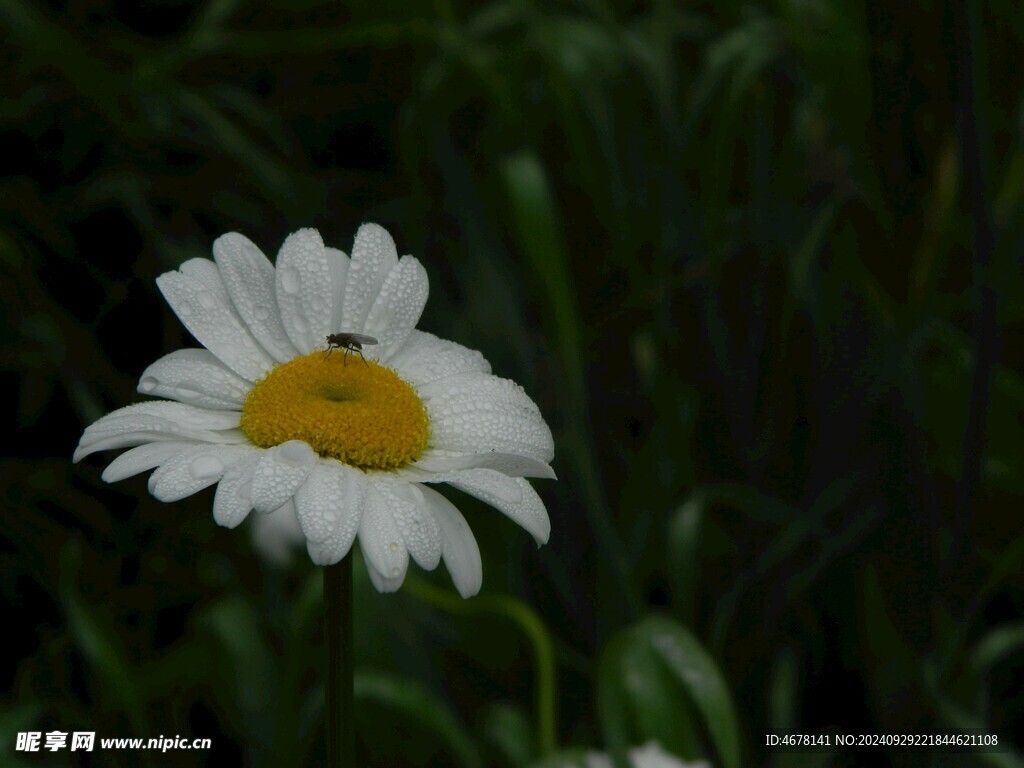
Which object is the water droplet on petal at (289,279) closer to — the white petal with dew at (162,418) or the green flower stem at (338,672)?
the white petal with dew at (162,418)

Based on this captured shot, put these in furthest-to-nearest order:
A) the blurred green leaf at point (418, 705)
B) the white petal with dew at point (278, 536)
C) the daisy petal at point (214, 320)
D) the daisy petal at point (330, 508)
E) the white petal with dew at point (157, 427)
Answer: the white petal with dew at point (278, 536) < the blurred green leaf at point (418, 705) < the daisy petal at point (214, 320) < the white petal with dew at point (157, 427) < the daisy petal at point (330, 508)

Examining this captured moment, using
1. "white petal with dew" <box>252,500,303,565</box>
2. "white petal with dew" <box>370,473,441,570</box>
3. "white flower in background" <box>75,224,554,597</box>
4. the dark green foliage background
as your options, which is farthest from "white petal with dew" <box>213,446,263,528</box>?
"white petal with dew" <box>252,500,303,565</box>

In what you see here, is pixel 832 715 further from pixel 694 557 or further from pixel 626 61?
pixel 626 61

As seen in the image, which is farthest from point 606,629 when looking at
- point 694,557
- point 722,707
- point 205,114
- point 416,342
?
point 205,114

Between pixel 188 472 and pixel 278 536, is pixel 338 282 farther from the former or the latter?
pixel 278 536

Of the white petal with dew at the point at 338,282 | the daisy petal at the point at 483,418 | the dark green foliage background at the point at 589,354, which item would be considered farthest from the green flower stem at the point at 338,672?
the dark green foliage background at the point at 589,354

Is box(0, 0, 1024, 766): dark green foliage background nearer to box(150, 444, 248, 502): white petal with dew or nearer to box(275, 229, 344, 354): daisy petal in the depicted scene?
box(275, 229, 344, 354): daisy petal
